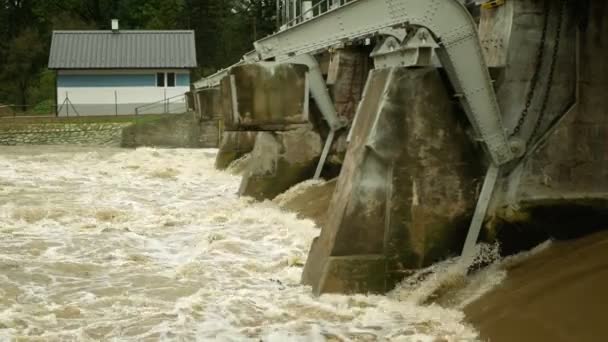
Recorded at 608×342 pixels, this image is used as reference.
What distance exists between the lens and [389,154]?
8.00 m

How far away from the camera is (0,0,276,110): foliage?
179ft

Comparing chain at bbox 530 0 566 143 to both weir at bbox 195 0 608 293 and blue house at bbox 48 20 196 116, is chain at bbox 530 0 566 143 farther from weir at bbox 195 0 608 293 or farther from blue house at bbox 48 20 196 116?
blue house at bbox 48 20 196 116

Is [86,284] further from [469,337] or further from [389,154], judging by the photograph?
[469,337]

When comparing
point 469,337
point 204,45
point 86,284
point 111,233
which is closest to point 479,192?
point 469,337

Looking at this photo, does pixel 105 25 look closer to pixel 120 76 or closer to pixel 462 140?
pixel 120 76

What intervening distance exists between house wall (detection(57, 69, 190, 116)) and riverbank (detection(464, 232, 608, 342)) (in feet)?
125

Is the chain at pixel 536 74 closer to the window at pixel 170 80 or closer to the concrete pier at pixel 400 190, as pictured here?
the concrete pier at pixel 400 190

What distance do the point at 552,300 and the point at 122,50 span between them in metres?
42.5

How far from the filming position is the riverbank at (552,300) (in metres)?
6.24

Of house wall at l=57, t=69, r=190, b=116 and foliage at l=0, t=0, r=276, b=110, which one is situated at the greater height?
foliage at l=0, t=0, r=276, b=110

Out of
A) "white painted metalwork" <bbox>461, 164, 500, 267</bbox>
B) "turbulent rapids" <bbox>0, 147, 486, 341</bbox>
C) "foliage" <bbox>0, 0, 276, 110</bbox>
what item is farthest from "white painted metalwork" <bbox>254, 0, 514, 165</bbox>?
"foliage" <bbox>0, 0, 276, 110</bbox>

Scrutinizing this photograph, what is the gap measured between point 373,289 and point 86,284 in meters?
3.65

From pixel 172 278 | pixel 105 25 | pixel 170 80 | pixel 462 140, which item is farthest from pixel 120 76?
pixel 462 140

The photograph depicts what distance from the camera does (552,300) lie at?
6.70 m
